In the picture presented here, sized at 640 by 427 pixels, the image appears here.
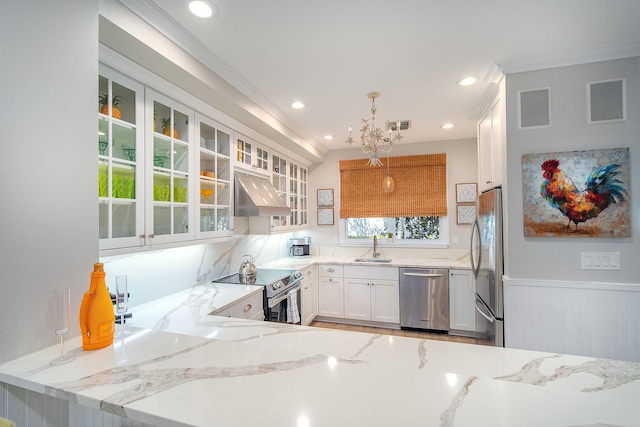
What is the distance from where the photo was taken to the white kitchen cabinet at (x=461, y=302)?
3465 millimetres

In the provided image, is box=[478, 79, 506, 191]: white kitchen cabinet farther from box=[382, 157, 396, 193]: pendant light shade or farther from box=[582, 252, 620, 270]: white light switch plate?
box=[382, 157, 396, 193]: pendant light shade

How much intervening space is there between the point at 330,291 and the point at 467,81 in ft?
9.46

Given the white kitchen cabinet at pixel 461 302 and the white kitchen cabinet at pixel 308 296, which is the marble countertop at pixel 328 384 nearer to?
the white kitchen cabinet at pixel 308 296

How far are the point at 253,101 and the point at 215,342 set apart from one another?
2055mm

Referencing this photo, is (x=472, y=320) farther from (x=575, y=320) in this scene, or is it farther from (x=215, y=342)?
(x=215, y=342)

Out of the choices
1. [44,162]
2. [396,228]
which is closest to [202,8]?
[44,162]

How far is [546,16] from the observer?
1.59 metres

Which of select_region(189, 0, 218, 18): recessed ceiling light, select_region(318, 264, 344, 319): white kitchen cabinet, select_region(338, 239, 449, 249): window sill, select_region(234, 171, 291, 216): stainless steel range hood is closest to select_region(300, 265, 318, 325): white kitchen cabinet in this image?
Answer: select_region(318, 264, 344, 319): white kitchen cabinet

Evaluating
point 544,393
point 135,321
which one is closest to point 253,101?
point 135,321

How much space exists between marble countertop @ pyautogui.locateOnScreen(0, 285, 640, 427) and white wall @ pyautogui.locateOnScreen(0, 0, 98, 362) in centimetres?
21

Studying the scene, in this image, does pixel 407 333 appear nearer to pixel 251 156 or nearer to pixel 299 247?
pixel 299 247

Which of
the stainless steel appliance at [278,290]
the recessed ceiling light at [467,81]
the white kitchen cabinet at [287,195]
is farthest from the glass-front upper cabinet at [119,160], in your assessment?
the recessed ceiling light at [467,81]

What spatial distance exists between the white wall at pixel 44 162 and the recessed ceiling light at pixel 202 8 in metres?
0.43

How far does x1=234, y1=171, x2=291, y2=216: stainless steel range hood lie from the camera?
271 cm
